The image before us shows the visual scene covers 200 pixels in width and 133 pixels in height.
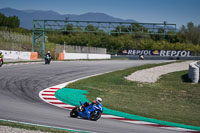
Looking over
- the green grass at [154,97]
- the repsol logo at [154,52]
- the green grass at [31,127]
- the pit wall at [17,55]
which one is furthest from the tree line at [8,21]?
the green grass at [31,127]

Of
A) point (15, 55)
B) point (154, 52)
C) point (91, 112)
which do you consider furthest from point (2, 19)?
point (91, 112)

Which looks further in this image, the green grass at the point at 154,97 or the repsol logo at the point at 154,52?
the repsol logo at the point at 154,52

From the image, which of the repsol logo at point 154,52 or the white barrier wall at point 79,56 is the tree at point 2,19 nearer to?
the repsol logo at point 154,52

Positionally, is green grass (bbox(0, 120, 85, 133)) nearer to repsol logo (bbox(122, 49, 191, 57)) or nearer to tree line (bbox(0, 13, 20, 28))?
repsol logo (bbox(122, 49, 191, 57))

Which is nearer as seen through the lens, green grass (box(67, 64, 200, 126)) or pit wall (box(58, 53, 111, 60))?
green grass (box(67, 64, 200, 126))

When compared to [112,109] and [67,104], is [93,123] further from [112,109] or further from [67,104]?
[67,104]

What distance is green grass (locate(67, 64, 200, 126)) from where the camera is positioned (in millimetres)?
12117

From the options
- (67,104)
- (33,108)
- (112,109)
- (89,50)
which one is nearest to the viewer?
(33,108)

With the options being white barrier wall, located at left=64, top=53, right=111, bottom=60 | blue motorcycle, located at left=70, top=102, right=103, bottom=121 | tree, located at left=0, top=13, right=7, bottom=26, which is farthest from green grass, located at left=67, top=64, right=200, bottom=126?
tree, located at left=0, top=13, right=7, bottom=26

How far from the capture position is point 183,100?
614 inches

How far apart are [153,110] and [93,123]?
374 cm

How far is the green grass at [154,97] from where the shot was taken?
477 inches

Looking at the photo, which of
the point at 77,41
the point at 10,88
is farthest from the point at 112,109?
the point at 77,41

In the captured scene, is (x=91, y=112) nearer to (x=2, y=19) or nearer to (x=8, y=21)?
(x=2, y=19)
